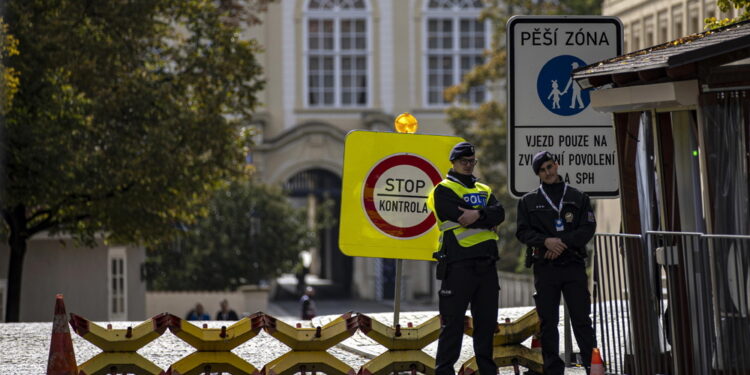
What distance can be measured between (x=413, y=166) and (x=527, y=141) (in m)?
1.15

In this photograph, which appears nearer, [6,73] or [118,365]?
[118,365]

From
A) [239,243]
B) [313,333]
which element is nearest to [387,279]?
[239,243]

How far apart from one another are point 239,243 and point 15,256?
22.0 metres

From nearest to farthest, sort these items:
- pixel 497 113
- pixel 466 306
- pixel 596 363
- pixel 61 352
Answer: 1. pixel 596 363
2. pixel 466 306
3. pixel 61 352
4. pixel 497 113

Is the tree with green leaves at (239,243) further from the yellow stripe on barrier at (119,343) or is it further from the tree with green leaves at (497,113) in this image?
the yellow stripe on barrier at (119,343)

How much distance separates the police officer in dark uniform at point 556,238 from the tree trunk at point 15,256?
17.6 metres

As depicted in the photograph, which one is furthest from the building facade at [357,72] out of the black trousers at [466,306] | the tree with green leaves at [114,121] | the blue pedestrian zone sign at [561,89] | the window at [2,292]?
the black trousers at [466,306]

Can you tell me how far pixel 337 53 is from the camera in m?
58.6

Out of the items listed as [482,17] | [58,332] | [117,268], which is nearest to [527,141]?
[58,332]

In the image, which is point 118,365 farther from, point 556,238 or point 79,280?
point 79,280

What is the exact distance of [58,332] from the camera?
1193 cm

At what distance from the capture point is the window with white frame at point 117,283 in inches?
1455

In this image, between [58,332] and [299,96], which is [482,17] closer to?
[299,96]

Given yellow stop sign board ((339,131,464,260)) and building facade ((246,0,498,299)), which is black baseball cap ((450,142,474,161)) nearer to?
yellow stop sign board ((339,131,464,260))
